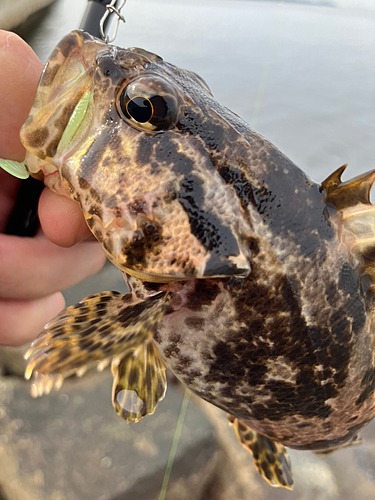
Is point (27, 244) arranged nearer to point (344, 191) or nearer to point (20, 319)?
point (20, 319)

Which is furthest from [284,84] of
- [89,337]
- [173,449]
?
[89,337]

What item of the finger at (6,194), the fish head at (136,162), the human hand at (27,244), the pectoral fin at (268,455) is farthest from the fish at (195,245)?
the pectoral fin at (268,455)

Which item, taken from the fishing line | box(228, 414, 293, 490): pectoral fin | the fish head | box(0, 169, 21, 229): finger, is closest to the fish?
the fish head

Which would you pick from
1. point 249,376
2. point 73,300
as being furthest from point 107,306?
point 73,300

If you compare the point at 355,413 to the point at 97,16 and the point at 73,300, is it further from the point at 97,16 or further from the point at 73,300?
the point at 73,300

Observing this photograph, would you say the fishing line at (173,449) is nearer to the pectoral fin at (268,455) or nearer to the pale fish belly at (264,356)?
the pectoral fin at (268,455)
